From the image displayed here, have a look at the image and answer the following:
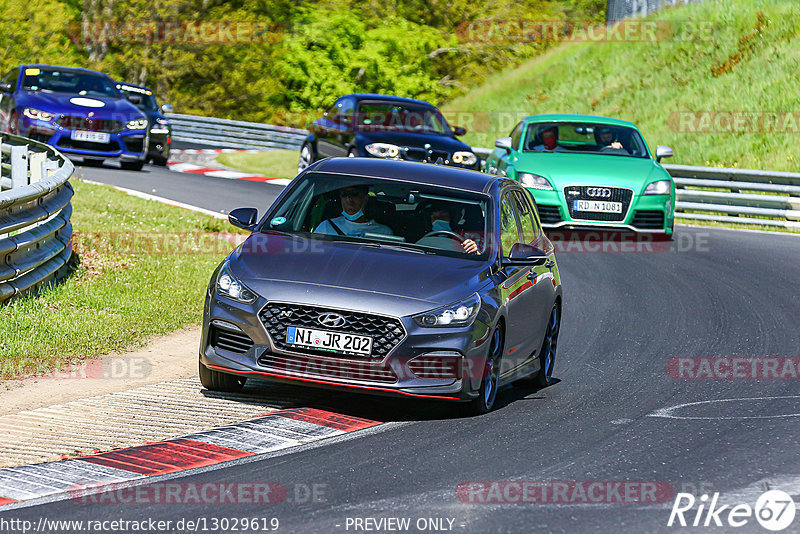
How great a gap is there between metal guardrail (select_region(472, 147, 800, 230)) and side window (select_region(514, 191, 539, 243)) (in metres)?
11.9

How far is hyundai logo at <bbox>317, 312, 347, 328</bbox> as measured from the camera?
24.5ft

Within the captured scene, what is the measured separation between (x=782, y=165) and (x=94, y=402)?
2422 centimetres

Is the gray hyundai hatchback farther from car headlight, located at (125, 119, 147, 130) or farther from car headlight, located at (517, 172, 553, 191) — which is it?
car headlight, located at (125, 119, 147, 130)

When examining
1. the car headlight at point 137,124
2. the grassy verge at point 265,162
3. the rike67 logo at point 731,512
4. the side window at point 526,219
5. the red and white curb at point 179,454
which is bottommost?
the grassy verge at point 265,162

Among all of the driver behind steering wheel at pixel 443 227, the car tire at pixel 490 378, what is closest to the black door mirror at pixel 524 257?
the driver behind steering wheel at pixel 443 227

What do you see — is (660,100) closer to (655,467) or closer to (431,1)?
(431,1)

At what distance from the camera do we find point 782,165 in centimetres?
2947

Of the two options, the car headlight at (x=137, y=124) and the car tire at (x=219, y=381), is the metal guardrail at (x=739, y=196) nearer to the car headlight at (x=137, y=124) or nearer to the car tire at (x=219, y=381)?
the car headlight at (x=137, y=124)

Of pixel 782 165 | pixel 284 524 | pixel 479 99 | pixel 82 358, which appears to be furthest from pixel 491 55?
pixel 284 524

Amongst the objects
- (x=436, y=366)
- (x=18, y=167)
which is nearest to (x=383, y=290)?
(x=436, y=366)

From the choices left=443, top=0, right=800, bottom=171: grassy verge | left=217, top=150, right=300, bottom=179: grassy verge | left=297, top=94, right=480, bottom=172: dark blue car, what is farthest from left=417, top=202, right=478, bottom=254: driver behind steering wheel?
left=443, top=0, right=800, bottom=171: grassy verge

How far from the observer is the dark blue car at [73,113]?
72.6 ft

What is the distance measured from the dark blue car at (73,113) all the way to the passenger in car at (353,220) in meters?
14.5

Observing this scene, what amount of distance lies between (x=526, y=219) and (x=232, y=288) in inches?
110
